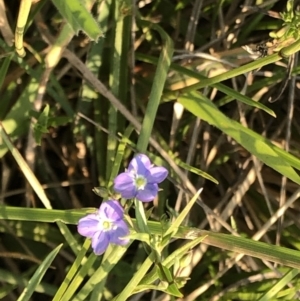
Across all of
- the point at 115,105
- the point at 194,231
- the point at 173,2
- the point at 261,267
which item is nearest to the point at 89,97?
the point at 115,105

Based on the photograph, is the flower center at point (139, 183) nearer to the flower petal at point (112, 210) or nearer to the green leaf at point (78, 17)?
the flower petal at point (112, 210)

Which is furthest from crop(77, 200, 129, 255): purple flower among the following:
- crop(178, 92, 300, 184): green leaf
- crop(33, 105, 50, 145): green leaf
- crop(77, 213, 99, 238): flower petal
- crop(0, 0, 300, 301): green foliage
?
crop(178, 92, 300, 184): green leaf

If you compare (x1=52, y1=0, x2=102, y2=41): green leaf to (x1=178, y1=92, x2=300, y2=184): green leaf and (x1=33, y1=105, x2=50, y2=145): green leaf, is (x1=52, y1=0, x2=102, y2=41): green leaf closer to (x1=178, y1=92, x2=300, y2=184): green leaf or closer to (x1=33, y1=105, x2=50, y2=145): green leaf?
(x1=33, y1=105, x2=50, y2=145): green leaf

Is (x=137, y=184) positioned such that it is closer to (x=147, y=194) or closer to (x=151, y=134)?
(x=147, y=194)

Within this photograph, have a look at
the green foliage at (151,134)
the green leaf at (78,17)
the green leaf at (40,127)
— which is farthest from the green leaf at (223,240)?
the green leaf at (78,17)

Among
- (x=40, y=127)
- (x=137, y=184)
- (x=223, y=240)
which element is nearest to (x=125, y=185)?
(x=137, y=184)
